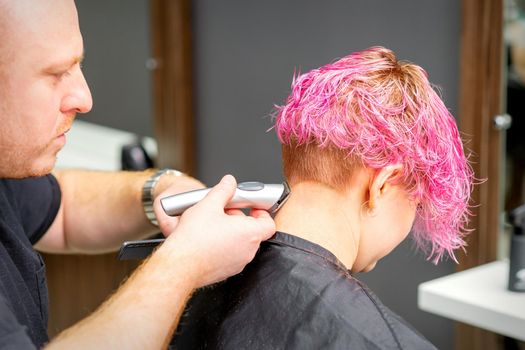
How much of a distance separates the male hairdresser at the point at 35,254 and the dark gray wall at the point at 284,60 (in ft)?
5.44

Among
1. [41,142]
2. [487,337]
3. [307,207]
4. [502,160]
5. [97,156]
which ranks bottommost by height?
[487,337]

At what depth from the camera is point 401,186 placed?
1.42 meters

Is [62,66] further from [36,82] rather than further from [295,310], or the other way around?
[295,310]

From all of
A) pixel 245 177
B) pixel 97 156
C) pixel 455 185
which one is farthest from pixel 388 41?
pixel 97 156

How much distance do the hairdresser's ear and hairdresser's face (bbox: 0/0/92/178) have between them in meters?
0.52

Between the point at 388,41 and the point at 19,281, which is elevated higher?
the point at 388,41

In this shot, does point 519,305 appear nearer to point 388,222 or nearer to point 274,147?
point 388,222

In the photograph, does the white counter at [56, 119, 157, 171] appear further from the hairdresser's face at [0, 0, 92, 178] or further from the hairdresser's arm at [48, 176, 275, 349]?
the hairdresser's arm at [48, 176, 275, 349]

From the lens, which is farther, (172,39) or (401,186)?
(172,39)

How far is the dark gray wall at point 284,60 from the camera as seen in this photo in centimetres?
276

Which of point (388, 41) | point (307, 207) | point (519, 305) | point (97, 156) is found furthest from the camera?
point (97, 156)

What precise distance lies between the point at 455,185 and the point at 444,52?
4.43 ft

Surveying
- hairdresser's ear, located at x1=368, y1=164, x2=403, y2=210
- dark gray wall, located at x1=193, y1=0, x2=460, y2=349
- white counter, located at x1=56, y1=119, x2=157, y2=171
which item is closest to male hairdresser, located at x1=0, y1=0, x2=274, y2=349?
hairdresser's ear, located at x1=368, y1=164, x2=403, y2=210

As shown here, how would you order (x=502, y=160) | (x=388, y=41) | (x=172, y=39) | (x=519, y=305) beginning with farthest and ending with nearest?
1. (x=172, y=39)
2. (x=388, y=41)
3. (x=502, y=160)
4. (x=519, y=305)
